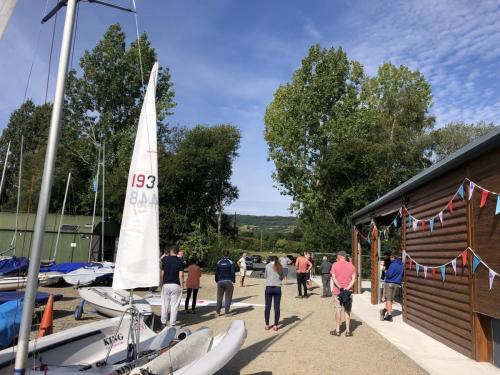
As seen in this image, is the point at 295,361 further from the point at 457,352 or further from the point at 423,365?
the point at 457,352

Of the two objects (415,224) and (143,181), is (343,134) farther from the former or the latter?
(143,181)

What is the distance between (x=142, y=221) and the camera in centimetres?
618

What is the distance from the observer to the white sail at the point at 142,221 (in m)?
5.99

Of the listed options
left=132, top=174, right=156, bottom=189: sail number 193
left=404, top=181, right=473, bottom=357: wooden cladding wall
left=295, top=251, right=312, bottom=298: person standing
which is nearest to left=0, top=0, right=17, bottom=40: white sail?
left=132, top=174, right=156, bottom=189: sail number 193

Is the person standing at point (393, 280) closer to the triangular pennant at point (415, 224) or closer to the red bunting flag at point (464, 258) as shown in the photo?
the triangular pennant at point (415, 224)

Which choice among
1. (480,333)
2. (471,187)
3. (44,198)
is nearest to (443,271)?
(480,333)

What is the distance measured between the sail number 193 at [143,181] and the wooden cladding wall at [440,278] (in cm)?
560

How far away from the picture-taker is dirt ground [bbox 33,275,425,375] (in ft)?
23.4

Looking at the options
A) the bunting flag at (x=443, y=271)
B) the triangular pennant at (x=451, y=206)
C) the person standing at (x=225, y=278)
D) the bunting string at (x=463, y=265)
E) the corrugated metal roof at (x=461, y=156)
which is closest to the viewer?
the corrugated metal roof at (x=461, y=156)

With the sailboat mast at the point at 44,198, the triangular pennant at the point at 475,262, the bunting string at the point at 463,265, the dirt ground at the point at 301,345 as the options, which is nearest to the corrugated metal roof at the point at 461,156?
the bunting string at the point at 463,265

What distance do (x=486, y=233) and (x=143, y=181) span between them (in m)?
5.57

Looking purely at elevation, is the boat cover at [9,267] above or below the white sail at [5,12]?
below

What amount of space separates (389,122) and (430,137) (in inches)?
144

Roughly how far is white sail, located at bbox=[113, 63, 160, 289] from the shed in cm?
516
